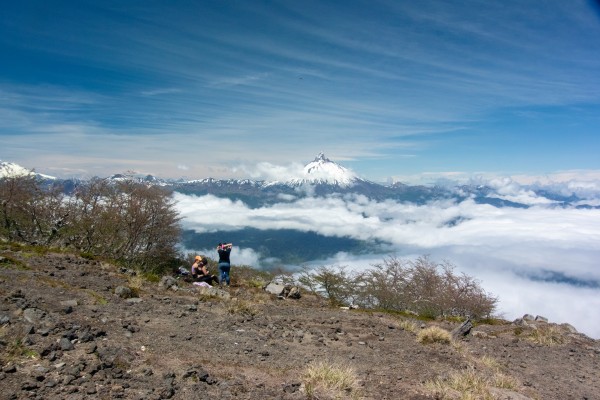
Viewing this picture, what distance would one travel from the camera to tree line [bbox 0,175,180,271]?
23922 mm

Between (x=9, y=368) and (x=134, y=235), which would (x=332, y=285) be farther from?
(x=9, y=368)

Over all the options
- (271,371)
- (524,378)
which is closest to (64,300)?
(271,371)

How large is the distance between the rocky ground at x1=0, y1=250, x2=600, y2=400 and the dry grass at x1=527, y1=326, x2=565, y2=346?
0.14 m

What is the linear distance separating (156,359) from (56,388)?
→ 6.43 feet

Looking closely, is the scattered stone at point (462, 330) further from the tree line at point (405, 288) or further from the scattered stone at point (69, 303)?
the scattered stone at point (69, 303)

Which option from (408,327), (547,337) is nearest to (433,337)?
(408,327)

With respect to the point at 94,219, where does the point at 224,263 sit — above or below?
below

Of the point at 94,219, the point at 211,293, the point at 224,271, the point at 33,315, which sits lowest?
the point at 224,271

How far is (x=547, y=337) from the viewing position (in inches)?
539

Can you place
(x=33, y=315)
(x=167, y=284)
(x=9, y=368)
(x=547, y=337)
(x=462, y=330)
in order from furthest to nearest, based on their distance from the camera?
1. (x=167, y=284)
2. (x=547, y=337)
3. (x=462, y=330)
4. (x=33, y=315)
5. (x=9, y=368)

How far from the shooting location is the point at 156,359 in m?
7.02

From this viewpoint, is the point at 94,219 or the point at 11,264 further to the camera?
the point at 94,219

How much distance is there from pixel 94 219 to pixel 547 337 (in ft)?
86.0

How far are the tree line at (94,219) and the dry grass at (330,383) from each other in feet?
62.0
